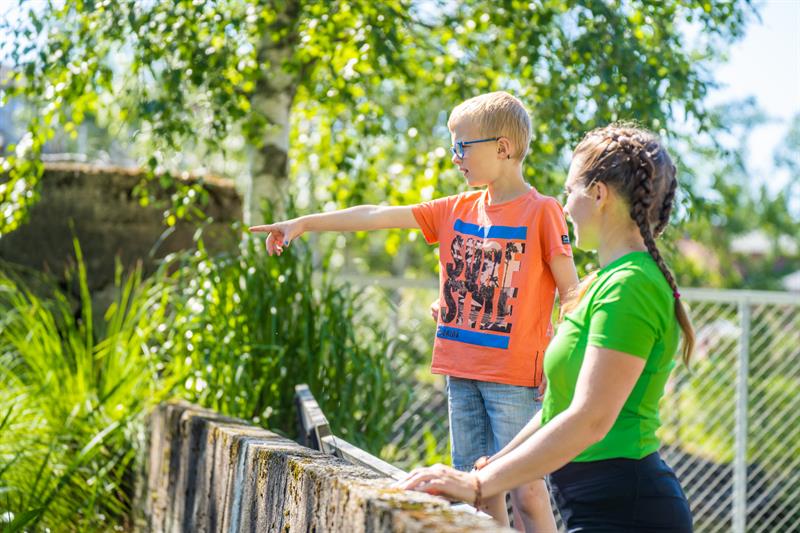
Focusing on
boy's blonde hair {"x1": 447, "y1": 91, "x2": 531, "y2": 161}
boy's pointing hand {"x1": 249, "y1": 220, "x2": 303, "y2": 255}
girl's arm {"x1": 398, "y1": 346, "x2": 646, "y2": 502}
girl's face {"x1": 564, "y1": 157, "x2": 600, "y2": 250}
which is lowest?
girl's arm {"x1": 398, "y1": 346, "x2": 646, "y2": 502}

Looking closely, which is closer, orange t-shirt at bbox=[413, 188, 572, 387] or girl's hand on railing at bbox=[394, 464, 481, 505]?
girl's hand on railing at bbox=[394, 464, 481, 505]

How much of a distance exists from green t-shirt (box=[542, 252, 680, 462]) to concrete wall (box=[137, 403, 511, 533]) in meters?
0.29

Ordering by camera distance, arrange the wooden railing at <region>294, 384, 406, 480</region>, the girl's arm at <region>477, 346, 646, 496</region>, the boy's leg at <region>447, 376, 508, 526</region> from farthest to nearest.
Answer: the boy's leg at <region>447, 376, 508, 526</region>
the wooden railing at <region>294, 384, 406, 480</region>
the girl's arm at <region>477, 346, 646, 496</region>

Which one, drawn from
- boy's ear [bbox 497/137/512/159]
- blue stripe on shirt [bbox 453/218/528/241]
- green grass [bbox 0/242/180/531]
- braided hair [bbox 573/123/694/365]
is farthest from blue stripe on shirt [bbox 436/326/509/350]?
green grass [bbox 0/242/180/531]

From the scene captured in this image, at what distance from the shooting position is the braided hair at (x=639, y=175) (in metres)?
1.83

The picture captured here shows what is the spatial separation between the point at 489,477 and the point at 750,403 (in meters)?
5.91

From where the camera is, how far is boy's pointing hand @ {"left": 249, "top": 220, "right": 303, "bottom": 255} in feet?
9.07

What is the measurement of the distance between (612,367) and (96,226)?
16.8ft

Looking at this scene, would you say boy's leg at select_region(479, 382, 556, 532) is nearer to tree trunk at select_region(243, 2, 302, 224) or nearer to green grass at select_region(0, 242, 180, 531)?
green grass at select_region(0, 242, 180, 531)

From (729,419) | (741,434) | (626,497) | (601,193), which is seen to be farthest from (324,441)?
(729,419)

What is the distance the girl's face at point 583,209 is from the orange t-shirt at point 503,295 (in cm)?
82

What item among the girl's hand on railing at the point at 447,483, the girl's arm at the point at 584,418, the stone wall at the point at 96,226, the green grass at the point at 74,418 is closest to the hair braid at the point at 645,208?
the girl's arm at the point at 584,418

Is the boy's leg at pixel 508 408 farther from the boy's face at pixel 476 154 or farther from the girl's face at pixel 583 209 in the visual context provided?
the girl's face at pixel 583 209

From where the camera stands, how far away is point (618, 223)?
1.86 meters
